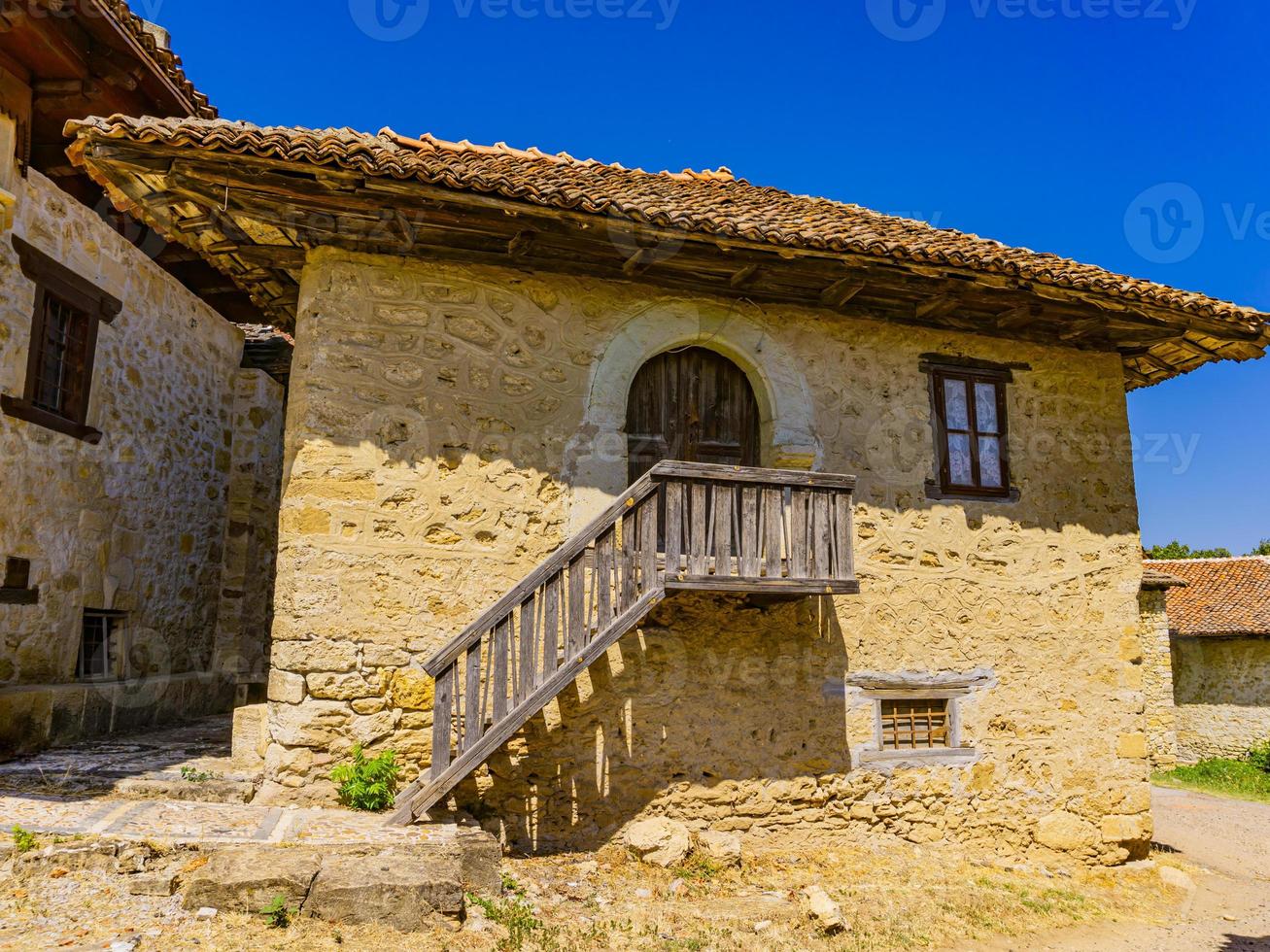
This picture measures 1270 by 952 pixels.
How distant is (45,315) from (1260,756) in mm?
21259

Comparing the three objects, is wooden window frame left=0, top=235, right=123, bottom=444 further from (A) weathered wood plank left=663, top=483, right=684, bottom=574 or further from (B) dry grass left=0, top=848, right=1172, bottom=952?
(A) weathered wood plank left=663, top=483, right=684, bottom=574

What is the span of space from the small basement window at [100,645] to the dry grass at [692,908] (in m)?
4.83

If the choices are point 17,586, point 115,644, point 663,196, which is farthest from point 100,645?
point 663,196

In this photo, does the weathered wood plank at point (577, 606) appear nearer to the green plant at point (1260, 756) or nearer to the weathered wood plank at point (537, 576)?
the weathered wood plank at point (537, 576)

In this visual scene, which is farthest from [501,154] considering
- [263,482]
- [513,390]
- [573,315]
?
[263,482]

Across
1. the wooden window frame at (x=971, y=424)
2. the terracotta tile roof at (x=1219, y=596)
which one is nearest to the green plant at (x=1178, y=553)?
the terracotta tile roof at (x=1219, y=596)

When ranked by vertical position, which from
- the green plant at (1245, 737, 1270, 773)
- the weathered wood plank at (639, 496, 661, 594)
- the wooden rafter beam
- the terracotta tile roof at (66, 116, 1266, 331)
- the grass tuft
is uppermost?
the terracotta tile roof at (66, 116, 1266, 331)

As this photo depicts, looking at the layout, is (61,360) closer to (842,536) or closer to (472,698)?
(472,698)

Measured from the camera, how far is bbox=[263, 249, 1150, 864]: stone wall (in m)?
6.39

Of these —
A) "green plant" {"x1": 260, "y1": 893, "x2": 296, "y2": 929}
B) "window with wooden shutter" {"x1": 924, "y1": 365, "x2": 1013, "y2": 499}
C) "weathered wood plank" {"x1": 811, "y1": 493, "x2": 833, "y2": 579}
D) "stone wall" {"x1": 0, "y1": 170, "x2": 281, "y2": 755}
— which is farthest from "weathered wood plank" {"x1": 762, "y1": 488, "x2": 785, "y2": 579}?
"stone wall" {"x1": 0, "y1": 170, "x2": 281, "y2": 755}

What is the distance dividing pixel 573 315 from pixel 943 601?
13.2 feet

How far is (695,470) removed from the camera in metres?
6.46

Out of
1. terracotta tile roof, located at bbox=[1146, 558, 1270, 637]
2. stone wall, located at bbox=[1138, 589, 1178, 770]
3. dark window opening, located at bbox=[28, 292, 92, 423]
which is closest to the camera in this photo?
dark window opening, located at bbox=[28, 292, 92, 423]

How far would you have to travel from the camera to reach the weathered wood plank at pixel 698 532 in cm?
636
